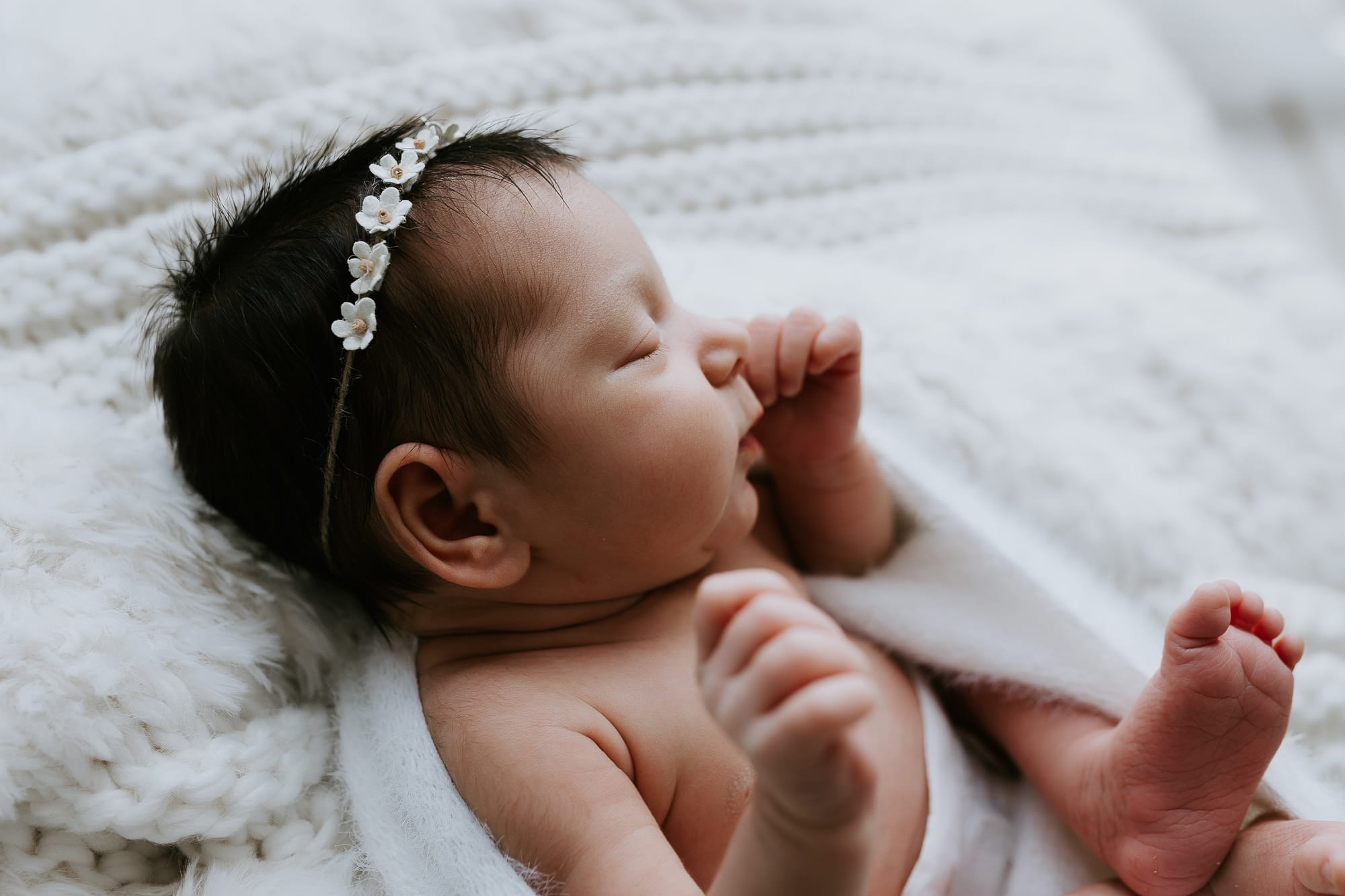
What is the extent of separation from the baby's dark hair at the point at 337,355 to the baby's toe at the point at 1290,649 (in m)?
0.56

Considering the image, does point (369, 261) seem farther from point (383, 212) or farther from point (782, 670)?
point (782, 670)

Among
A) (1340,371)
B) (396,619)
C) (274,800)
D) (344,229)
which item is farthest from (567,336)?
(1340,371)

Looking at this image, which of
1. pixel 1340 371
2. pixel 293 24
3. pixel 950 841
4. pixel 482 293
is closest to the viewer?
pixel 482 293

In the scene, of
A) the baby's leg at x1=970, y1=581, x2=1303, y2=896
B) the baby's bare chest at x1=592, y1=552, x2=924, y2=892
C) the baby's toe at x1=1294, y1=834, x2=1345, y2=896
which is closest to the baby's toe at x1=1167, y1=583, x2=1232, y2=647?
the baby's leg at x1=970, y1=581, x2=1303, y2=896

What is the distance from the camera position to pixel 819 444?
101cm

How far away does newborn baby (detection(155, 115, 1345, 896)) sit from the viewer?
769 millimetres

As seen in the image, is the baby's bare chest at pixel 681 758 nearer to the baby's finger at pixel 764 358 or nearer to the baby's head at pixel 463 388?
the baby's head at pixel 463 388

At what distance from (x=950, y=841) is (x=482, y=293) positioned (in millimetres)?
597

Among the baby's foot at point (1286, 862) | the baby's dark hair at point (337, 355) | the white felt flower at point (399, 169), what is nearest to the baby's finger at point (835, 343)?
the baby's dark hair at point (337, 355)

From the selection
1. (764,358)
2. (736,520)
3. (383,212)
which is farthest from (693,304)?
(383,212)

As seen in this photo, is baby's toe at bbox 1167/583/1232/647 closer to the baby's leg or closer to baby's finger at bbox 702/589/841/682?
the baby's leg

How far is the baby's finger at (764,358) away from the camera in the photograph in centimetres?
99

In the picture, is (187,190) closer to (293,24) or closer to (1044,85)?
(293,24)

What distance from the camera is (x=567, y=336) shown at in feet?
2.59
